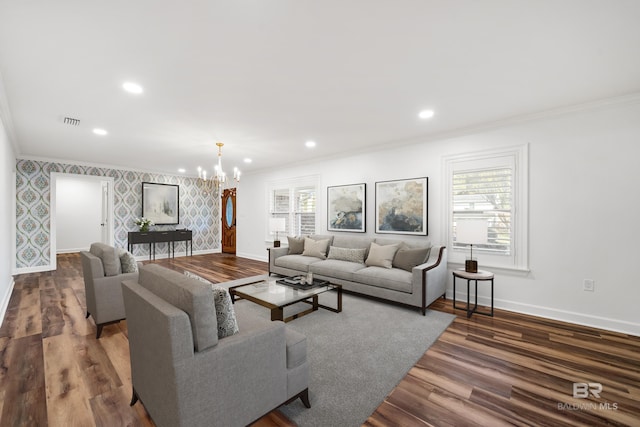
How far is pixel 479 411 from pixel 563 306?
2360mm

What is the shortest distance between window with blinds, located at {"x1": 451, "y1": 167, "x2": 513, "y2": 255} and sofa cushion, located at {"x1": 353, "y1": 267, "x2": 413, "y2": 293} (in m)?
1.01

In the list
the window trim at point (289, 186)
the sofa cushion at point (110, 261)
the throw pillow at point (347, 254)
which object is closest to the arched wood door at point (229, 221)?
the window trim at point (289, 186)

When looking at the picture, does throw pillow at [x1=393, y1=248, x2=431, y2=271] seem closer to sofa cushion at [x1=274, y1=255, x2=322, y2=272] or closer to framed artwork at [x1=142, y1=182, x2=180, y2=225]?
sofa cushion at [x1=274, y1=255, x2=322, y2=272]

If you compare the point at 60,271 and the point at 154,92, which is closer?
the point at 154,92

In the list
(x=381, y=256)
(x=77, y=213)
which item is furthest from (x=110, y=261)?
(x=77, y=213)

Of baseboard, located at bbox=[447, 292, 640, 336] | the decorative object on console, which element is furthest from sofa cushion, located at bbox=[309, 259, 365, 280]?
the decorative object on console

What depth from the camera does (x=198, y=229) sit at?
834 cm

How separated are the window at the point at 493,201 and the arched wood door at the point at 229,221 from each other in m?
6.24

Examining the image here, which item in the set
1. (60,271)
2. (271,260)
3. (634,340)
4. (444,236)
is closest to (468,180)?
(444,236)

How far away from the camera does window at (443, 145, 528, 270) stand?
11.4 feet

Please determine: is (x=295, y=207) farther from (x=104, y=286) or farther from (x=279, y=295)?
(x=104, y=286)

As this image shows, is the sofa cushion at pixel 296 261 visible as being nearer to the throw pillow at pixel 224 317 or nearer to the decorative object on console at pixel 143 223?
the throw pillow at pixel 224 317

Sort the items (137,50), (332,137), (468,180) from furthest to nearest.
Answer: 1. (332,137)
2. (468,180)
3. (137,50)

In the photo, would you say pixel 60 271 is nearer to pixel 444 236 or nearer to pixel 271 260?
pixel 271 260
